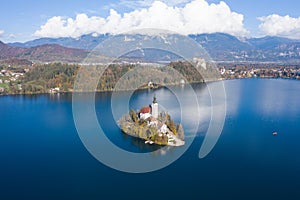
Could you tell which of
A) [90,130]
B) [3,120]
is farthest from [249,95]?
[3,120]

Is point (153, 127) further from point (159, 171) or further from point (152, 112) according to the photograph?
point (159, 171)

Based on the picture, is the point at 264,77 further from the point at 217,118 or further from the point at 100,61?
the point at 217,118

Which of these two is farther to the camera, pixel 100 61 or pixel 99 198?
pixel 100 61

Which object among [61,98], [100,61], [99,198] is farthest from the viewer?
[100,61]

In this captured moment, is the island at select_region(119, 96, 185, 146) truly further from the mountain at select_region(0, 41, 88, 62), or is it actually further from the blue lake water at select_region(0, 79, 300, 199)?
the mountain at select_region(0, 41, 88, 62)

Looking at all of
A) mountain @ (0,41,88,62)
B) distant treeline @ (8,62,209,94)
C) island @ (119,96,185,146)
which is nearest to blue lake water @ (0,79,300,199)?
island @ (119,96,185,146)

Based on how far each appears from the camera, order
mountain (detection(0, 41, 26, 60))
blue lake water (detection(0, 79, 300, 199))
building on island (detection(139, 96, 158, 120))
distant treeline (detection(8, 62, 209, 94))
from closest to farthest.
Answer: blue lake water (detection(0, 79, 300, 199)), building on island (detection(139, 96, 158, 120)), distant treeline (detection(8, 62, 209, 94)), mountain (detection(0, 41, 26, 60))
